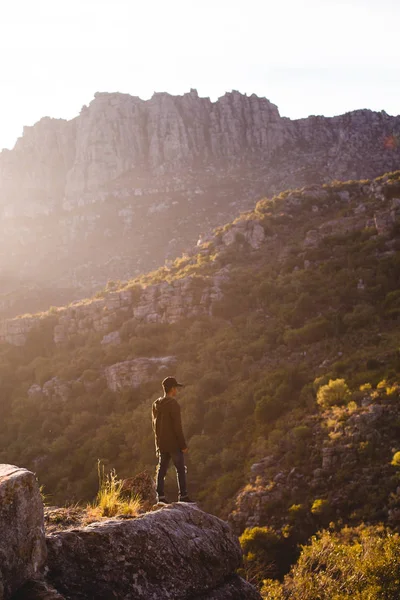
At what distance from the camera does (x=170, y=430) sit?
8805mm

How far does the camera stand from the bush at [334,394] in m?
27.7

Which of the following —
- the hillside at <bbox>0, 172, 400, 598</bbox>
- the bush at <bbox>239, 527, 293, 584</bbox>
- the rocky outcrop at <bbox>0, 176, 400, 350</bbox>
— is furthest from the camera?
the rocky outcrop at <bbox>0, 176, 400, 350</bbox>

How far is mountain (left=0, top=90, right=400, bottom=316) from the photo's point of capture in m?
100

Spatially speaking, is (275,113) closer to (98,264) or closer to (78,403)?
(98,264)

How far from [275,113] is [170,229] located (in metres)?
49.4


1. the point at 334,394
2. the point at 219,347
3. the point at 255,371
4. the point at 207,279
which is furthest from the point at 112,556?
the point at 207,279

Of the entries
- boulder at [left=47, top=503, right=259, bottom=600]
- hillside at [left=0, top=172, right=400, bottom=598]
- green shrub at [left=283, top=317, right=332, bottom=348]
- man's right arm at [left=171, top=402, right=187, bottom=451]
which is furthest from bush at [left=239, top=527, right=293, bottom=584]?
green shrub at [left=283, top=317, right=332, bottom=348]

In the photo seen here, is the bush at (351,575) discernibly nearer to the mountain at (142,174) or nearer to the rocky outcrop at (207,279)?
the rocky outcrop at (207,279)

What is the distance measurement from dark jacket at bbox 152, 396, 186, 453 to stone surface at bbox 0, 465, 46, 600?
3.89m

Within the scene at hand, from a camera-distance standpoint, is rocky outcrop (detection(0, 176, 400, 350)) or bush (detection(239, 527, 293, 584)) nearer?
bush (detection(239, 527, 293, 584))

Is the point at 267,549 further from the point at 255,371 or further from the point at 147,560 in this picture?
the point at 255,371

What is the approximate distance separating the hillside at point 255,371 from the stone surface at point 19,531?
1433 centimetres

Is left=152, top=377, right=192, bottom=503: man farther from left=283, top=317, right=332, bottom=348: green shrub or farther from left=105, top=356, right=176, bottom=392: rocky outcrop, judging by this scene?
left=105, top=356, right=176, bottom=392: rocky outcrop

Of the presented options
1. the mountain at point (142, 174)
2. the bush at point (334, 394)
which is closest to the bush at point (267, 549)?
the bush at point (334, 394)
